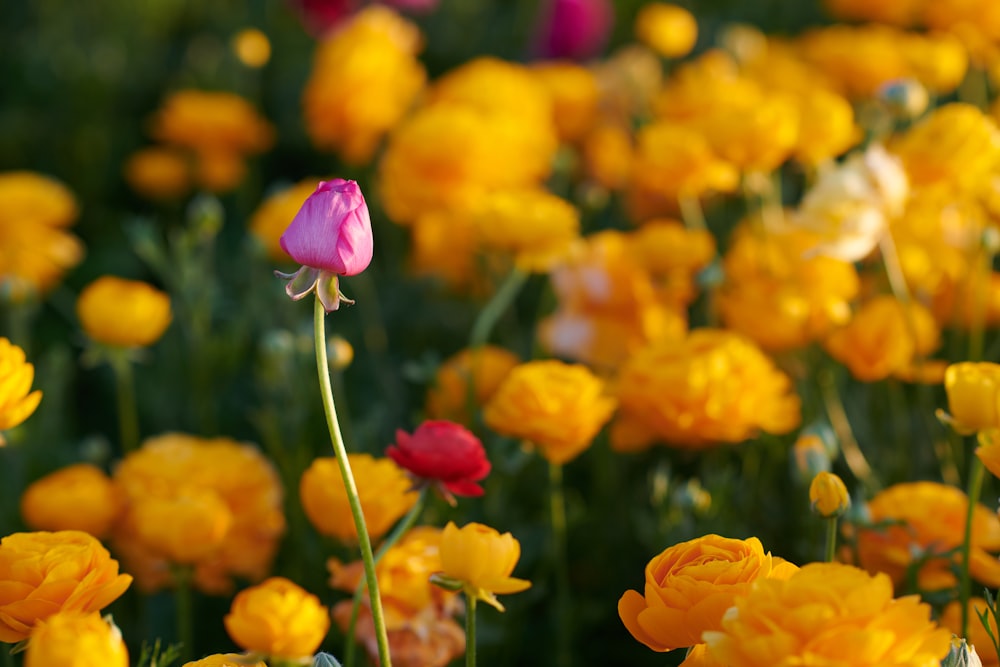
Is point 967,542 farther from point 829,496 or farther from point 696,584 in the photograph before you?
point 696,584

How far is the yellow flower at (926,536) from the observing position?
3.29 feet

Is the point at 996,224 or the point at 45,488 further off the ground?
the point at 996,224

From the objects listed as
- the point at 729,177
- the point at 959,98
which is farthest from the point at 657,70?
the point at 729,177

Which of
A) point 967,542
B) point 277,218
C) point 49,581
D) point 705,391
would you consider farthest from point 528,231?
A: point 49,581

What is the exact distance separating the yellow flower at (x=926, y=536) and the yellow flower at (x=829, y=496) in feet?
0.60

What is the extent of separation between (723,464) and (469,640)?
2.47 feet

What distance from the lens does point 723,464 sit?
146 cm

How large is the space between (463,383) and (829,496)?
676 mm

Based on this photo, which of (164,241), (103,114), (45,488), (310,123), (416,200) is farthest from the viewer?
(103,114)

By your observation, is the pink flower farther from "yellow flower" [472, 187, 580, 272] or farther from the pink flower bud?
the pink flower bud

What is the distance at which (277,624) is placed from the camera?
809mm

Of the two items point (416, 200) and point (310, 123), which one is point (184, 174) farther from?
point (416, 200)

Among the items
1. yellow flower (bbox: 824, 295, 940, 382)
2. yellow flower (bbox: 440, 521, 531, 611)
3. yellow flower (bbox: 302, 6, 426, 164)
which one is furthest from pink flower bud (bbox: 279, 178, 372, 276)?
yellow flower (bbox: 302, 6, 426, 164)

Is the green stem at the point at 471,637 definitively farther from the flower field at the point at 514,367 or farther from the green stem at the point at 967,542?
the green stem at the point at 967,542
